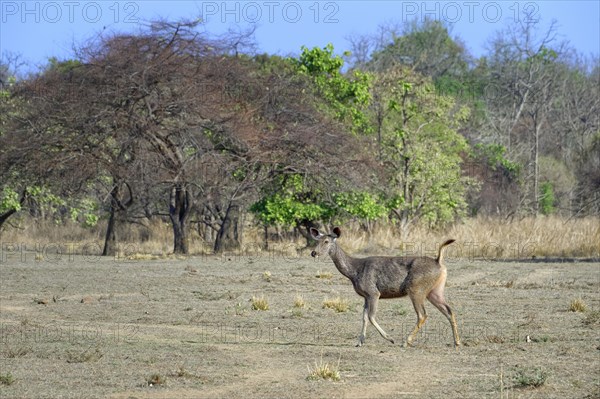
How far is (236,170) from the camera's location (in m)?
34.6

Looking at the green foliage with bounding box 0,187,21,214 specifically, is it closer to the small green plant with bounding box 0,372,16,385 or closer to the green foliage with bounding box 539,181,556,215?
the small green plant with bounding box 0,372,16,385

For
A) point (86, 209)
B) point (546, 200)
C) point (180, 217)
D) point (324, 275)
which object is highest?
point (546, 200)

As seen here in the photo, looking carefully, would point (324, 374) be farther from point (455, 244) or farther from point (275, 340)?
point (455, 244)

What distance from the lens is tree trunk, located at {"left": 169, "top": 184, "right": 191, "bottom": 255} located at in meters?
34.7

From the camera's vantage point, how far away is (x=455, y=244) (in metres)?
34.4

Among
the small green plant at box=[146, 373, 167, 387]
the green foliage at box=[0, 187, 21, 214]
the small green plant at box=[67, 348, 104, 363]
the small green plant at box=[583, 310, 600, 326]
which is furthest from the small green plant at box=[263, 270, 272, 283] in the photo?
the small green plant at box=[146, 373, 167, 387]

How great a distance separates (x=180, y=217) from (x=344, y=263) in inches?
785

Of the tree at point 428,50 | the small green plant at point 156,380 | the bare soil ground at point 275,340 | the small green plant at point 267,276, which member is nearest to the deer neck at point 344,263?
the bare soil ground at point 275,340

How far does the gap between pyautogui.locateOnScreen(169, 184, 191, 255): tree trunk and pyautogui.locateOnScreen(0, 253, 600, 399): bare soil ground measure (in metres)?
8.00

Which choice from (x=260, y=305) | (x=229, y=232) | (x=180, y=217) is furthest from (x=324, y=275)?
(x=229, y=232)

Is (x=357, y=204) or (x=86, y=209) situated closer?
(x=357, y=204)

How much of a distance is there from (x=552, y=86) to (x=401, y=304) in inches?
1900

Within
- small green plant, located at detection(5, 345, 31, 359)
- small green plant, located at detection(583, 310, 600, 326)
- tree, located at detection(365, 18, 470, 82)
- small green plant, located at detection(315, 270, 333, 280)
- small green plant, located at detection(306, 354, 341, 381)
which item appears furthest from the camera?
tree, located at detection(365, 18, 470, 82)

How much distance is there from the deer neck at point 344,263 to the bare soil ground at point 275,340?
0.98 metres
